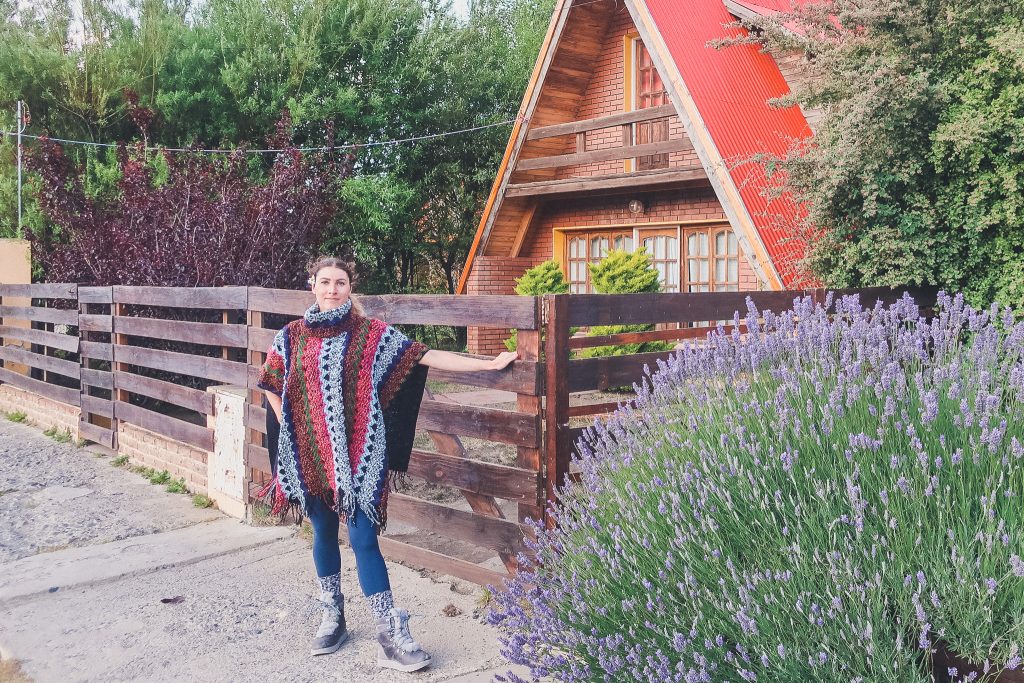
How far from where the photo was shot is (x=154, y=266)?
10461 millimetres

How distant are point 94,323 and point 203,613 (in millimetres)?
5146

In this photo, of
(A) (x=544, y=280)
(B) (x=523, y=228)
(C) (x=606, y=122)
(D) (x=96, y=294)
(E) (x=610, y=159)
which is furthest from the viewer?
(B) (x=523, y=228)

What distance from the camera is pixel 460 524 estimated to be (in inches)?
206

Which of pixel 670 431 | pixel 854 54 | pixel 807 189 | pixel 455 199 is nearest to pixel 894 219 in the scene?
Answer: pixel 807 189

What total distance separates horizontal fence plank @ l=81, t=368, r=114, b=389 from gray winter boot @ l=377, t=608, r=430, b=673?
5.91 metres

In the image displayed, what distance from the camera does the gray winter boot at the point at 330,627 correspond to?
14.9ft

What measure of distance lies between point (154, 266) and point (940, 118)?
8185 mm

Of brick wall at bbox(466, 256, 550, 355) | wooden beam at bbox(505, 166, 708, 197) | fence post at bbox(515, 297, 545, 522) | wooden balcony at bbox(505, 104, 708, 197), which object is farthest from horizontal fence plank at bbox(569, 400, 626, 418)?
brick wall at bbox(466, 256, 550, 355)

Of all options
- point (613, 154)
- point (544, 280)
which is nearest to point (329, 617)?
point (544, 280)

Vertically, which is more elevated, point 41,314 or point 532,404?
point 41,314

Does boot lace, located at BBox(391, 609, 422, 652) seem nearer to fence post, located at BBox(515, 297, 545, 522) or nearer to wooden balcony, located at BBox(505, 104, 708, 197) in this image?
fence post, located at BBox(515, 297, 545, 522)

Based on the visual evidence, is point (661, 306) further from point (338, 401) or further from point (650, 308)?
point (338, 401)

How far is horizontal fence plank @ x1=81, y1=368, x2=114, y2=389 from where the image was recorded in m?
9.23

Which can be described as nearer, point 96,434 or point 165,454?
point 165,454
